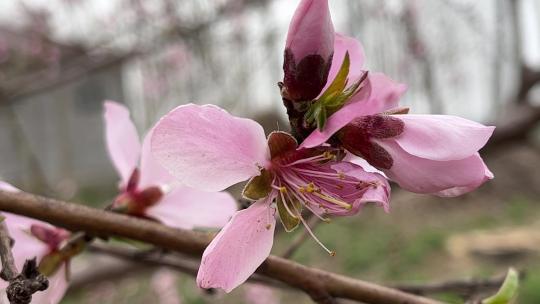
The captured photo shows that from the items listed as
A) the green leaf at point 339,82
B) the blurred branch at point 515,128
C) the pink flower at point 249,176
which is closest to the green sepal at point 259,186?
the pink flower at point 249,176

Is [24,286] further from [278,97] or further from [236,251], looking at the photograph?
[278,97]

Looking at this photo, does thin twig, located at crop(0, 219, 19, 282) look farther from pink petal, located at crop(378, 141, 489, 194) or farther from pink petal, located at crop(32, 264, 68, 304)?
pink petal, located at crop(378, 141, 489, 194)

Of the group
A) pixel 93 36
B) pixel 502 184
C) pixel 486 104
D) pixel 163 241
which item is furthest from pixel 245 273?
pixel 486 104

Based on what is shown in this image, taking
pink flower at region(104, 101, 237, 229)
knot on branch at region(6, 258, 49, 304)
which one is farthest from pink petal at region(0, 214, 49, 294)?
knot on branch at region(6, 258, 49, 304)

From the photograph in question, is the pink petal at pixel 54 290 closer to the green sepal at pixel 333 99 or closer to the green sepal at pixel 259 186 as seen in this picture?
the green sepal at pixel 259 186

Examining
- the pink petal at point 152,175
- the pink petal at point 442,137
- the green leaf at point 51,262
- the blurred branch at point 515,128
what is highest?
the pink petal at point 442,137

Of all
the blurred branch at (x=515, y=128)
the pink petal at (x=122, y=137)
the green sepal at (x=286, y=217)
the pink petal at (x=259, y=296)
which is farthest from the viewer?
the pink petal at (x=259, y=296)
